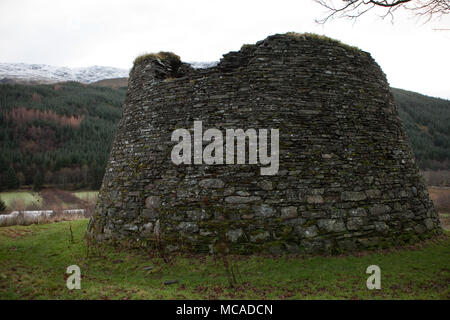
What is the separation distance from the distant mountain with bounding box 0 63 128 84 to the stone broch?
86263 mm

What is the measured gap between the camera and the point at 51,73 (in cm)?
8956

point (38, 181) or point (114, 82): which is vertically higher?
point (114, 82)

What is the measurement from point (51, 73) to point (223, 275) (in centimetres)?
10872

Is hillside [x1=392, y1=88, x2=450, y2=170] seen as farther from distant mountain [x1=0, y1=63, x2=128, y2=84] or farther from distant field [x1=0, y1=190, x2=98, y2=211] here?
distant mountain [x1=0, y1=63, x2=128, y2=84]

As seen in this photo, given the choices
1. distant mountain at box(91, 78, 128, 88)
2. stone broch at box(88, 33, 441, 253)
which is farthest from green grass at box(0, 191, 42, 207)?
distant mountain at box(91, 78, 128, 88)

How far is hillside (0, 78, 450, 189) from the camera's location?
1289 inches

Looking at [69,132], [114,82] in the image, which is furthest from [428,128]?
[114,82]

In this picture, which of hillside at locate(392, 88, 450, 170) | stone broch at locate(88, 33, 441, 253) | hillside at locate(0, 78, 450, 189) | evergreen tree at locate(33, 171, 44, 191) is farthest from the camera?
hillside at locate(392, 88, 450, 170)

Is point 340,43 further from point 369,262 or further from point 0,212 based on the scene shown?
point 0,212

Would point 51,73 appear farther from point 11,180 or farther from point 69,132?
point 11,180

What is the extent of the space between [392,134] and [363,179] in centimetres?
212

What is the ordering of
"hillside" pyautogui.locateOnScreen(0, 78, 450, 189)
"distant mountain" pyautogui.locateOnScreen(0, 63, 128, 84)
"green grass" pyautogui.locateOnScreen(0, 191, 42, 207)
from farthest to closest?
"distant mountain" pyautogui.locateOnScreen(0, 63, 128, 84) < "hillside" pyautogui.locateOnScreen(0, 78, 450, 189) < "green grass" pyautogui.locateOnScreen(0, 191, 42, 207)

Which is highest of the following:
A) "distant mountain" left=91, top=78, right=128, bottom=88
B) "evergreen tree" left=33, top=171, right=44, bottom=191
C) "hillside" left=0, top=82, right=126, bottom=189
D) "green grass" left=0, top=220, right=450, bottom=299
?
"distant mountain" left=91, top=78, right=128, bottom=88
